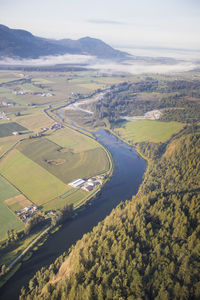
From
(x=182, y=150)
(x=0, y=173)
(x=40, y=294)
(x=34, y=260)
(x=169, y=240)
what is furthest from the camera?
(x=182, y=150)

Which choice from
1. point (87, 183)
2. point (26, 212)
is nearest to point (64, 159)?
point (87, 183)

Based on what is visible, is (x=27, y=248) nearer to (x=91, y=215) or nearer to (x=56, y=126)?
(x=91, y=215)

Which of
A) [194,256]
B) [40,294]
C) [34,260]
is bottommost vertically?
[34,260]

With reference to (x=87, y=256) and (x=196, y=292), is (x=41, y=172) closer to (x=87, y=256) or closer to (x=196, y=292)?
(x=87, y=256)

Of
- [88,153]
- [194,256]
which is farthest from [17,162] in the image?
[194,256]

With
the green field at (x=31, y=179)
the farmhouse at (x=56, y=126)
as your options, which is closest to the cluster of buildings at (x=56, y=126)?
the farmhouse at (x=56, y=126)

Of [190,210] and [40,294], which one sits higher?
[190,210]

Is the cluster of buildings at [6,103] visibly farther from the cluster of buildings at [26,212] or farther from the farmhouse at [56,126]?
the cluster of buildings at [26,212]

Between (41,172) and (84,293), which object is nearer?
(84,293)
